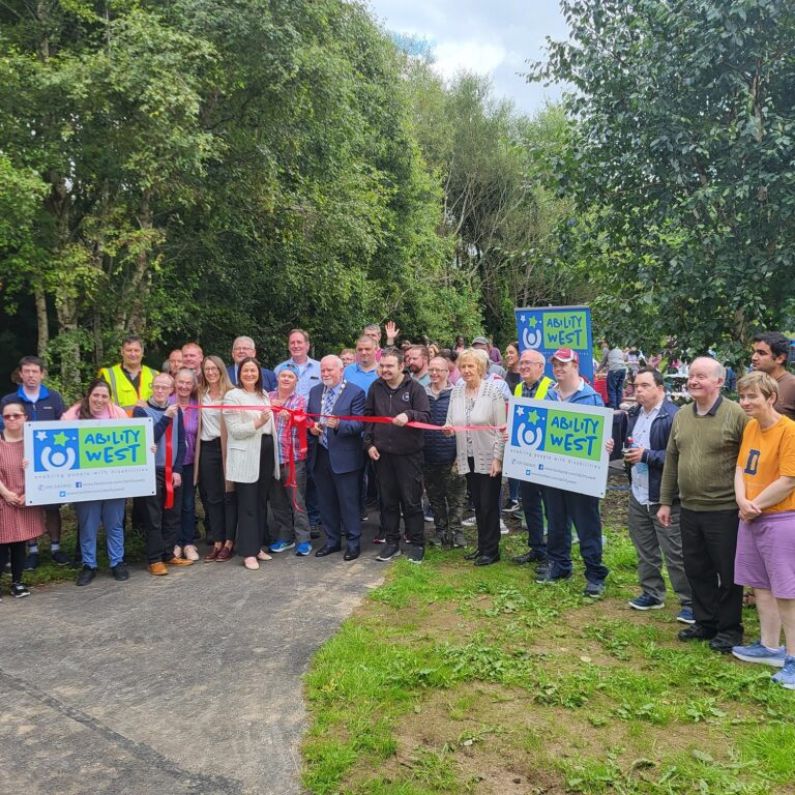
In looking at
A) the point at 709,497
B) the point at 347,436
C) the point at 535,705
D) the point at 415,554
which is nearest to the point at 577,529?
the point at 709,497

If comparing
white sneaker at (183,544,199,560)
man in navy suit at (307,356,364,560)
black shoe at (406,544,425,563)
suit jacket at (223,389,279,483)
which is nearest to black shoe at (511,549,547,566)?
black shoe at (406,544,425,563)

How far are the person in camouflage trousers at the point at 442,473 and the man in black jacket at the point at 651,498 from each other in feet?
6.96

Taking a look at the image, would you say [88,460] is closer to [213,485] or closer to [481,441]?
[213,485]

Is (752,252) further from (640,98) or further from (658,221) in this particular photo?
(640,98)

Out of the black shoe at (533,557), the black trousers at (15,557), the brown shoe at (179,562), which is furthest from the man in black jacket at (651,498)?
the black trousers at (15,557)

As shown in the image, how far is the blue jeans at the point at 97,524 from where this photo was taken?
6.64 m

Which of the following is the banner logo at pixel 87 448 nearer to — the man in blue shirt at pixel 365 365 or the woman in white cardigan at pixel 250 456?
the woman in white cardigan at pixel 250 456

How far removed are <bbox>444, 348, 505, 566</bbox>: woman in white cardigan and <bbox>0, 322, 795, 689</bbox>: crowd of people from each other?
0.01m

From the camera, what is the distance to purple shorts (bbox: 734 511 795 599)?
4422mm

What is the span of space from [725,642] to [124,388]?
606cm

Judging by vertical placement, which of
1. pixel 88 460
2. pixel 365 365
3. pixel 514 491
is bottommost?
pixel 514 491

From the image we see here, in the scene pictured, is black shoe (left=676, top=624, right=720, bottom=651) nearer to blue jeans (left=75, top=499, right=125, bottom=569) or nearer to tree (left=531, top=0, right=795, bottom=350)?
tree (left=531, top=0, right=795, bottom=350)

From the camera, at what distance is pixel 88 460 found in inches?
256

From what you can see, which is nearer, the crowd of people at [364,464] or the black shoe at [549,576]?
the crowd of people at [364,464]
